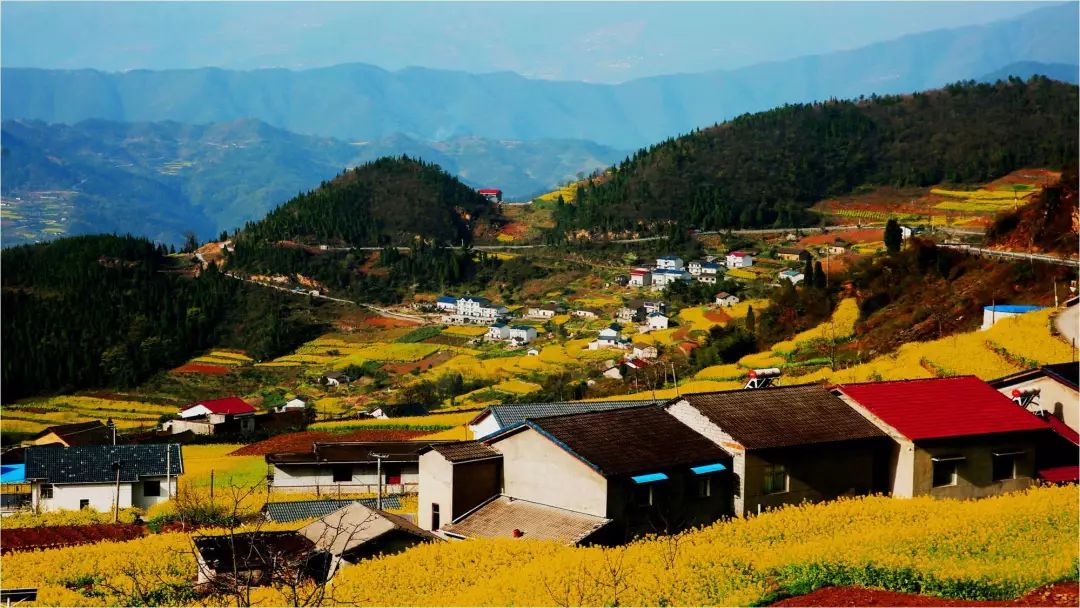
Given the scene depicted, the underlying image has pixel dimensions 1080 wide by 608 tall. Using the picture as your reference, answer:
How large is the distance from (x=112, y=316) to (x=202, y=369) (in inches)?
473

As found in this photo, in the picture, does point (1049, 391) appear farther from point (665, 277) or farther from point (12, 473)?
point (665, 277)

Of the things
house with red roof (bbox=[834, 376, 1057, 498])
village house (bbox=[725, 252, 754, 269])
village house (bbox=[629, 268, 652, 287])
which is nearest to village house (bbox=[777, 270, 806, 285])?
village house (bbox=[725, 252, 754, 269])

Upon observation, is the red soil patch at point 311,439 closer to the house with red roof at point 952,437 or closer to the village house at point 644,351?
the village house at point 644,351

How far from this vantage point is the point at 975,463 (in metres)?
22.8

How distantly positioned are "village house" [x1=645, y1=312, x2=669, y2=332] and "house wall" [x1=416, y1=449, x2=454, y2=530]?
50093 millimetres

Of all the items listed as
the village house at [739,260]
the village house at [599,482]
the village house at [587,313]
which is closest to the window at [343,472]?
the village house at [599,482]

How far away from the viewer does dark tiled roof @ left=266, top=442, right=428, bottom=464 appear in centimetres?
3384

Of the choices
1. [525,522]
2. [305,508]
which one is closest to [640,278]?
[305,508]

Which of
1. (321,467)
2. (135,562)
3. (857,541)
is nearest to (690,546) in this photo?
(857,541)

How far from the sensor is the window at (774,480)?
21.8 m

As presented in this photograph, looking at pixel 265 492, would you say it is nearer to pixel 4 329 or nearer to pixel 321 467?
pixel 321 467

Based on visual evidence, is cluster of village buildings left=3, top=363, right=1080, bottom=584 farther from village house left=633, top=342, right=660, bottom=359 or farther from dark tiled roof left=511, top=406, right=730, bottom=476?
village house left=633, top=342, right=660, bottom=359

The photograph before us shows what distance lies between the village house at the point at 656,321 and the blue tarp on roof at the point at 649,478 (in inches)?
Result: 2049

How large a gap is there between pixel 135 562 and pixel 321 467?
12816 millimetres
